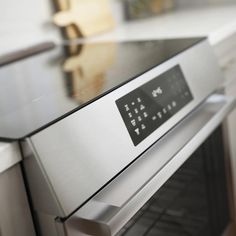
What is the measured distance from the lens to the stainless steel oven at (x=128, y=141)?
1.92 ft

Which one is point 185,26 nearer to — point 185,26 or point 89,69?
point 185,26

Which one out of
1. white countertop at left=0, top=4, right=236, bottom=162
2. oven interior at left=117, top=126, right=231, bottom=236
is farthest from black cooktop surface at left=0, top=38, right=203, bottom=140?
oven interior at left=117, top=126, right=231, bottom=236

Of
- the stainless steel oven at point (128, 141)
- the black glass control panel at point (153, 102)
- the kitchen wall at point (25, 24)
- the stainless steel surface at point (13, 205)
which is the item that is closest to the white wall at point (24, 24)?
the kitchen wall at point (25, 24)

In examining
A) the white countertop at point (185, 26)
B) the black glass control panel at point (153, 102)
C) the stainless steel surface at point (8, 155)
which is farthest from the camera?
the white countertop at point (185, 26)

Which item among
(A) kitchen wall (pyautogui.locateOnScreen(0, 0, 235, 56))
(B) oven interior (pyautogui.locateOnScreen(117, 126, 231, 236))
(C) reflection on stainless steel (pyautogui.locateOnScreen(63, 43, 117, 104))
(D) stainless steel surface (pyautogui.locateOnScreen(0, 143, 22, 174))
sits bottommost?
(B) oven interior (pyautogui.locateOnScreen(117, 126, 231, 236))

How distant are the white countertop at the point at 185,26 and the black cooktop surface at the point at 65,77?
10cm

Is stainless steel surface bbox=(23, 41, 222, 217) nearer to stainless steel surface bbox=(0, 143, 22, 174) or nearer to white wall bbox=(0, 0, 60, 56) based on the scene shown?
stainless steel surface bbox=(0, 143, 22, 174)

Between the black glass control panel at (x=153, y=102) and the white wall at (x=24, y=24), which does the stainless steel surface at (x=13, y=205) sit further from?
the white wall at (x=24, y=24)

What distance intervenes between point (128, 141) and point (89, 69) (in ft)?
1.00

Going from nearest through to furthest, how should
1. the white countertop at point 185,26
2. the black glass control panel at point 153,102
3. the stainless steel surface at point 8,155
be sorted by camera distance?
the stainless steel surface at point 8,155 < the black glass control panel at point 153,102 < the white countertop at point 185,26

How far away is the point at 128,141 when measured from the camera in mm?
695

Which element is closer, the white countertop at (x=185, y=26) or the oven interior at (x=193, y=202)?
the oven interior at (x=193, y=202)

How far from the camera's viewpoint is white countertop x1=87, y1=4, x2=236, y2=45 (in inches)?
45.9

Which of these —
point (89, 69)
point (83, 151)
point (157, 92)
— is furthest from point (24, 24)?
point (83, 151)
